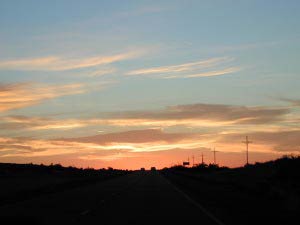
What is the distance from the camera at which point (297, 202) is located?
25.8 m

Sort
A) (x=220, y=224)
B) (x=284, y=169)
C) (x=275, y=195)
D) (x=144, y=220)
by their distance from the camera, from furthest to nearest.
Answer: (x=284, y=169) → (x=275, y=195) → (x=144, y=220) → (x=220, y=224)

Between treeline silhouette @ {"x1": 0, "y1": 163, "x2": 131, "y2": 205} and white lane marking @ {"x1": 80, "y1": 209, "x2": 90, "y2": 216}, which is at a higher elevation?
treeline silhouette @ {"x1": 0, "y1": 163, "x2": 131, "y2": 205}

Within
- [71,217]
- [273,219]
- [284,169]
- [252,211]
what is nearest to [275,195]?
[252,211]

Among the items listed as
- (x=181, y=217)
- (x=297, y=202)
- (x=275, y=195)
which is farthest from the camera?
(x=275, y=195)

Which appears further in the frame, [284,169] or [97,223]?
[284,169]

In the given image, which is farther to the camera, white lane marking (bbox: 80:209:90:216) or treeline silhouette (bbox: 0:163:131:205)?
treeline silhouette (bbox: 0:163:131:205)

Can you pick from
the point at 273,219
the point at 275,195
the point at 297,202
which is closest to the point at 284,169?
the point at 275,195

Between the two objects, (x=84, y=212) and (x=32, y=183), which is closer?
(x=84, y=212)

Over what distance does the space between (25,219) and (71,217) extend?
5.86 feet

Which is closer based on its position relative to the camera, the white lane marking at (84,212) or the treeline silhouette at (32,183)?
the white lane marking at (84,212)

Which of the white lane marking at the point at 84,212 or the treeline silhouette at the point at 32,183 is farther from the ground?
the treeline silhouette at the point at 32,183

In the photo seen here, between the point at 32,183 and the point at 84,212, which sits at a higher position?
the point at 32,183

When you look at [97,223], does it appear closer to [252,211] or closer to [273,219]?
[273,219]

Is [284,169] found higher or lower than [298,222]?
higher
